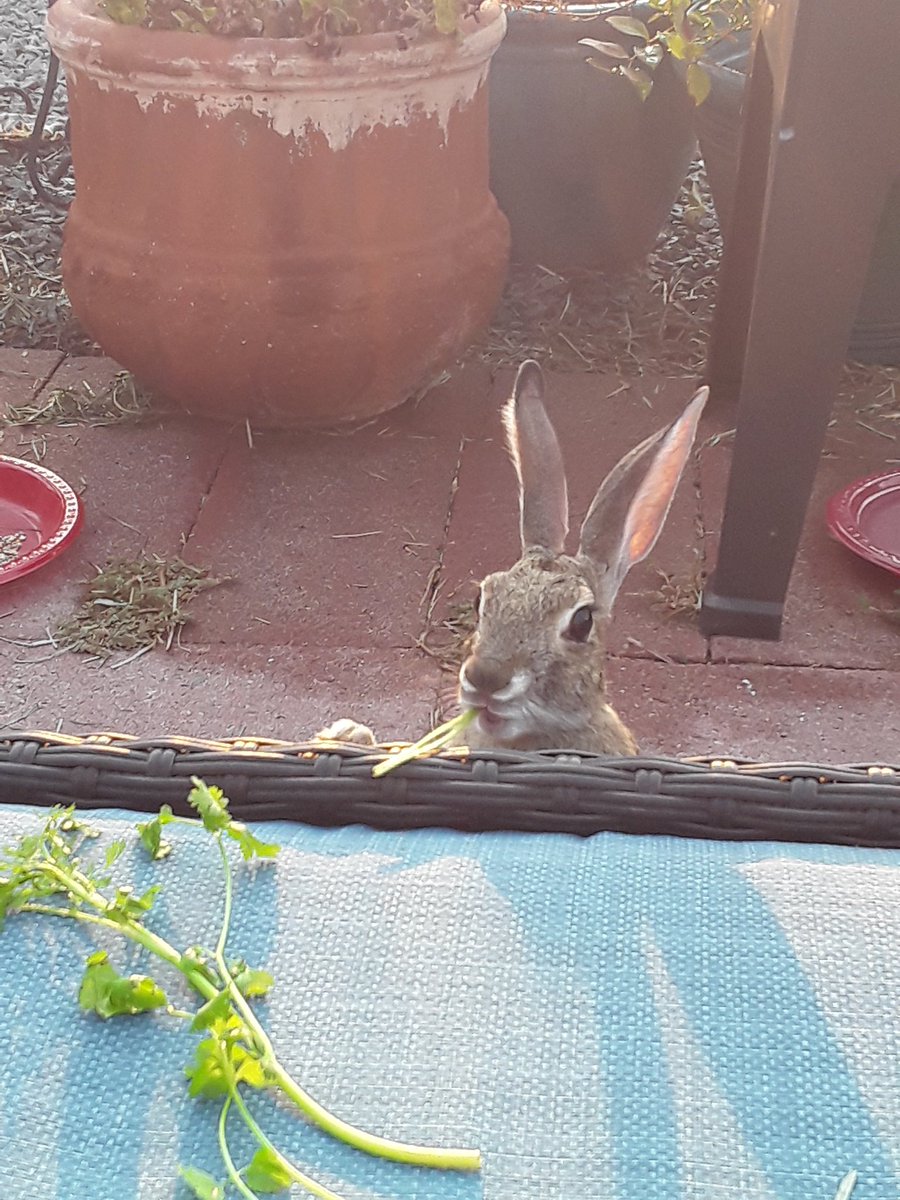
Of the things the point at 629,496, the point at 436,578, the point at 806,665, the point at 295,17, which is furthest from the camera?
the point at 295,17

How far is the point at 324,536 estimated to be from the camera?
316cm

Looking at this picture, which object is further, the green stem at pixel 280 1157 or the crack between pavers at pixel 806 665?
the crack between pavers at pixel 806 665

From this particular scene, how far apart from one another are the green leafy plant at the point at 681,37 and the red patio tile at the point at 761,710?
1.39 meters

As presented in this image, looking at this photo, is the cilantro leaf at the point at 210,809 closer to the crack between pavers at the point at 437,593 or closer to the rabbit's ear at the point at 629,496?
the rabbit's ear at the point at 629,496

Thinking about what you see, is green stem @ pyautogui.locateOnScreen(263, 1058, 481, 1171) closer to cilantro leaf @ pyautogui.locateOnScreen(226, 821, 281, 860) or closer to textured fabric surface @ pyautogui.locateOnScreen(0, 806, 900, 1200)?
textured fabric surface @ pyautogui.locateOnScreen(0, 806, 900, 1200)

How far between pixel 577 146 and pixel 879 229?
1.08 meters

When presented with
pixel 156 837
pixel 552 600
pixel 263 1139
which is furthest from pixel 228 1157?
pixel 552 600

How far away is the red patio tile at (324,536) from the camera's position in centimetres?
286

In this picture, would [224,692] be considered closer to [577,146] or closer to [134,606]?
[134,606]

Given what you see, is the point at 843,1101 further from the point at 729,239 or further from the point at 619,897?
the point at 729,239

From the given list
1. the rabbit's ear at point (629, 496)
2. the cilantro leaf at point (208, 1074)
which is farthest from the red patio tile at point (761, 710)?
the cilantro leaf at point (208, 1074)

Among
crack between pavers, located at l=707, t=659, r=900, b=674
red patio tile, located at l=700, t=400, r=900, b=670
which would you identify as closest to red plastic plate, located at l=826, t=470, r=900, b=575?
red patio tile, located at l=700, t=400, r=900, b=670

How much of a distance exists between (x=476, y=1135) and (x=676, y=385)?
3.03m

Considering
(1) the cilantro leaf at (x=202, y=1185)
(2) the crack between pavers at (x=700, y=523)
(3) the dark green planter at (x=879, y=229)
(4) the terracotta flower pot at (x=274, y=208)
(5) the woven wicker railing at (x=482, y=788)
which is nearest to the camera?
(1) the cilantro leaf at (x=202, y=1185)
